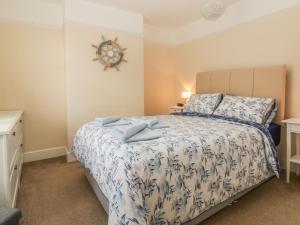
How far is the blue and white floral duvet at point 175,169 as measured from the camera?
1265mm

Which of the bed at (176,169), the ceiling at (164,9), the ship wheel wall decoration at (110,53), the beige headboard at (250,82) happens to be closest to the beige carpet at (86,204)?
the bed at (176,169)

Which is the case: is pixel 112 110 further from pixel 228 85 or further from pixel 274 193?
pixel 274 193

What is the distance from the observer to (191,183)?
1507 mm

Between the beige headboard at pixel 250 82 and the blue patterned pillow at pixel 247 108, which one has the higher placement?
the beige headboard at pixel 250 82

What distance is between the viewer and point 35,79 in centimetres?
316

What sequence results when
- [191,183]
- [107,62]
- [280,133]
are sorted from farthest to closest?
[107,62]
[280,133]
[191,183]

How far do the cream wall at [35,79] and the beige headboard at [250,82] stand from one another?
251cm

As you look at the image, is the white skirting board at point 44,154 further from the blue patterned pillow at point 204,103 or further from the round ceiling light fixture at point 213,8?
the round ceiling light fixture at point 213,8

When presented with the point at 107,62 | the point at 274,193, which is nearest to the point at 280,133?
the point at 274,193

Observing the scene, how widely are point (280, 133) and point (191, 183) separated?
70.4 inches

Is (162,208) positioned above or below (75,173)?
above

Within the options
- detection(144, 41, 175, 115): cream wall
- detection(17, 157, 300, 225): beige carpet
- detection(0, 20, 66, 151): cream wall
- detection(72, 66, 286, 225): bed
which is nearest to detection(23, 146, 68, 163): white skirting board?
detection(0, 20, 66, 151): cream wall

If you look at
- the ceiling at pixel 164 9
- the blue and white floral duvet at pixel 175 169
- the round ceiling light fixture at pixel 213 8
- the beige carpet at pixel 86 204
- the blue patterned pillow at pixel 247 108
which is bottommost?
the beige carpet at pixel 86 204

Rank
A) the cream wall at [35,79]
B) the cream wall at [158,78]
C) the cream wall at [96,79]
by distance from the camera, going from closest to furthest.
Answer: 1. the cream wall at [35,79]
2. the cream wall at [96,79]
3. the cream wall at [158,78]
